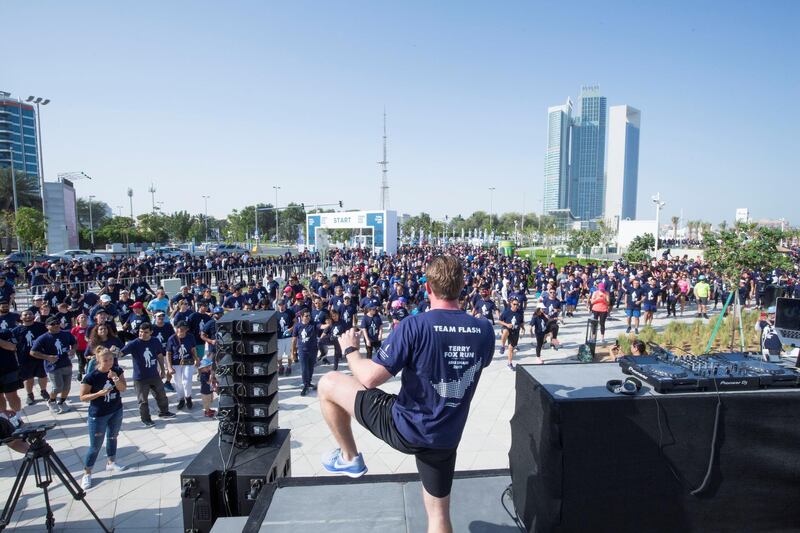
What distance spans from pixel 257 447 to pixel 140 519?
178 cm

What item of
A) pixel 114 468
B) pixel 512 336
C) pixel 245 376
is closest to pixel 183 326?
pixel 114 468

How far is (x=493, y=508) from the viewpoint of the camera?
3109 millimetres

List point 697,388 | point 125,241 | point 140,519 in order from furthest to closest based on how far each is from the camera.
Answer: point 125,241, point 140,519, point 697,388

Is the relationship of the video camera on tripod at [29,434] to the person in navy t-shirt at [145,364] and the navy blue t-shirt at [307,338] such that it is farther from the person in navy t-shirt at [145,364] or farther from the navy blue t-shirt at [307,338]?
the navy blue t-shirt at [307,338]

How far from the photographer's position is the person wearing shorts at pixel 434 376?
7.63 ft

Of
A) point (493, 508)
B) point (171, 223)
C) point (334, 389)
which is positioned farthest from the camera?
point (171, 223)

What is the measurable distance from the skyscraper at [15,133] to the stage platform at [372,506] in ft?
377

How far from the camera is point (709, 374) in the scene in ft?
8.60

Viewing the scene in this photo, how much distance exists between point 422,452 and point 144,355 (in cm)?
A: 597

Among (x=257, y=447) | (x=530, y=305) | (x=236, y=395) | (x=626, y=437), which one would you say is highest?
(x=626, y=437)

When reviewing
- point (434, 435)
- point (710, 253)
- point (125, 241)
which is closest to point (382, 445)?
point (434, 435)

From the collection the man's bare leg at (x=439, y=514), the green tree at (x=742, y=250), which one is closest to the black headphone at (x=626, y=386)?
the man's bare leg at (x=439, y=514)

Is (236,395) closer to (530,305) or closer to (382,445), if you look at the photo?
(382,445)

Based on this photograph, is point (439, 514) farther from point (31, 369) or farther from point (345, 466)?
point (31, 369)
